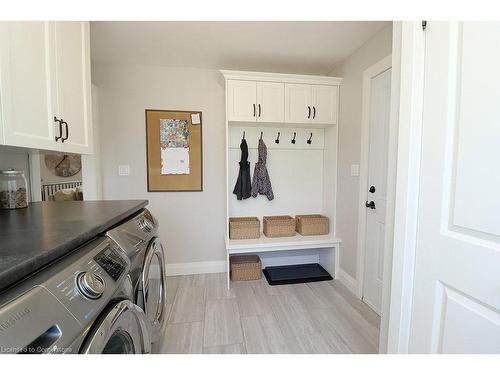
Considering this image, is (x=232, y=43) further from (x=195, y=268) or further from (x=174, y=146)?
(x=195, y=268)

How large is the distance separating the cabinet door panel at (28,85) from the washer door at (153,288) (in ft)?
2.37

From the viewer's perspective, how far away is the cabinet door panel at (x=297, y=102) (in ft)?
7.39

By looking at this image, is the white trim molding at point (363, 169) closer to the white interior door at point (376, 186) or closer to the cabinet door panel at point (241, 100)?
the white interior door at point (376, 186)

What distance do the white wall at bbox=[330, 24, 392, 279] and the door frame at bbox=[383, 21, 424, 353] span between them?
3.86 ft

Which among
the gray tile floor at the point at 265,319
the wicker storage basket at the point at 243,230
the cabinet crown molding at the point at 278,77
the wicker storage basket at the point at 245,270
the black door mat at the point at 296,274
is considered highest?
the cabinet crown molding at the point at 278,77

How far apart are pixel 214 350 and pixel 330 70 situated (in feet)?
9.28

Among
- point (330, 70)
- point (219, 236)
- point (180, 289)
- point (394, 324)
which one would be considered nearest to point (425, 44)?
point (394, 324)

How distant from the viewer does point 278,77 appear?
2209mm

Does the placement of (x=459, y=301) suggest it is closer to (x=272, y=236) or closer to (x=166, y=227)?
(x=272, y=236)

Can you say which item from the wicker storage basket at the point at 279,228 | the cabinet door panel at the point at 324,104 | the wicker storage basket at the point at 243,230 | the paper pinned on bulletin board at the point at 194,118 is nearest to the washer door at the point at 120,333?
the wicker storage basket at the point at 243,230

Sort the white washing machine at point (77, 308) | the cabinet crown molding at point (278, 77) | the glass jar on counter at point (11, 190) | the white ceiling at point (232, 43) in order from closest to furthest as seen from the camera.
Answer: the white washing machine at point (77, 308), the glass jar on counter at point (11, 190), the white ceiling at point (232, 43), the cabinet crown molding at point (278, 77)

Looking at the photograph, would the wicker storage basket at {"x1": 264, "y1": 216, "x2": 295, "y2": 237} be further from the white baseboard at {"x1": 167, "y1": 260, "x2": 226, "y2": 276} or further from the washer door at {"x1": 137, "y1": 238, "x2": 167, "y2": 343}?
the washer door at {"x1": 137, "y1": 238, "x2": 167, "y2": 343}

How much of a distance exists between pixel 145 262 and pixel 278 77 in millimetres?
1999

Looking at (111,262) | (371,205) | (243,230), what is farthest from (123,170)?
(371,205)
